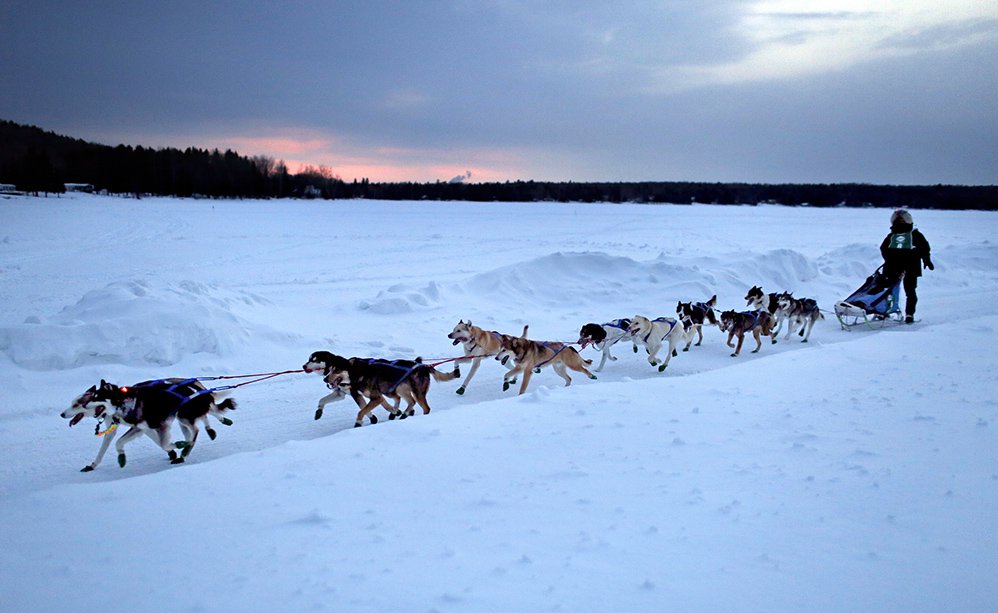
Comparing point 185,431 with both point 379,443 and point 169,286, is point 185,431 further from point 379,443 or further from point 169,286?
point 169,286

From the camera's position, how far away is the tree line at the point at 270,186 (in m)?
57.6

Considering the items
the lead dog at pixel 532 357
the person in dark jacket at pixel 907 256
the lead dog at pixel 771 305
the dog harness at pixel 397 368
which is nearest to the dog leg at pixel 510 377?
the lead dog at pixel 532 357

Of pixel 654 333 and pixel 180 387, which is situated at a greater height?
pixel 180 387

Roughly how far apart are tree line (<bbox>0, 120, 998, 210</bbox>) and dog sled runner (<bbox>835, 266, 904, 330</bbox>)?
213 ft

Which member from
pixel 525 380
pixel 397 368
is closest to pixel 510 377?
pixel 525 380

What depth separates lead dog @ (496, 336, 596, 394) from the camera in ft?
22.4

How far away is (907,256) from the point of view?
11.0 meters

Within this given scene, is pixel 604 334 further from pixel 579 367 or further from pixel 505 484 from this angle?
pixel 505 484

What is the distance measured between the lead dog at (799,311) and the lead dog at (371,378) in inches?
257

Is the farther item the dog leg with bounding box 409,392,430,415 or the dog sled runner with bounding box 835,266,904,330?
the dog sled runner with bounding box 835,266,904,330

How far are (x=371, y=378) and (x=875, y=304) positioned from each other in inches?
366

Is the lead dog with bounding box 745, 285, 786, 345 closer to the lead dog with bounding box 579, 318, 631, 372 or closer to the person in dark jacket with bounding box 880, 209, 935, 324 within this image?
the person in dark jacket with bounding box 880, 209, 935, 324

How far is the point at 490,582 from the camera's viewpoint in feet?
8.79

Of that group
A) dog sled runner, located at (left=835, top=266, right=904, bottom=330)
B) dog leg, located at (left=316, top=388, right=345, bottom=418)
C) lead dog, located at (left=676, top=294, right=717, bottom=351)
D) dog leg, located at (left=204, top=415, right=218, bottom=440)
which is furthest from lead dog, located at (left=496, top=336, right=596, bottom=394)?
dog sled runner, located at (left=835, top=266, right=904, bottom=330)
